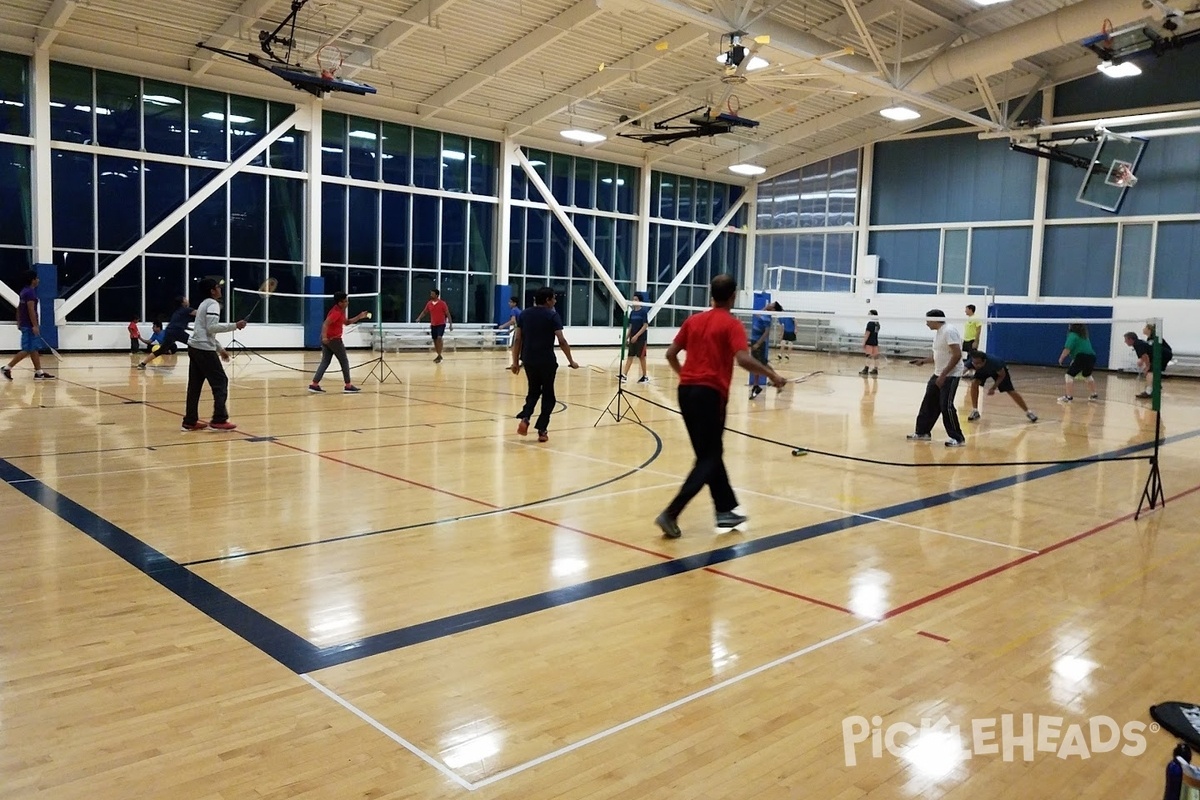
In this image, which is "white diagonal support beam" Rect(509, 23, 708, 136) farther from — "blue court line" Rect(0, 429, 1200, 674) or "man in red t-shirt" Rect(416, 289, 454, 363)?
"blue court line" Rect(0, 429, 1200, 674)

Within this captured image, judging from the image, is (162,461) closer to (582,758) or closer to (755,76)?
(582,758)

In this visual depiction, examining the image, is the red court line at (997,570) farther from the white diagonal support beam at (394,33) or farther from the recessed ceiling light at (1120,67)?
the white diagonal support beam at (394,33)

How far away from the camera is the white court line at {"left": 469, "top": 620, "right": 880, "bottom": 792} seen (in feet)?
10.8

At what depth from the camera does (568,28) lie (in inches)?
824

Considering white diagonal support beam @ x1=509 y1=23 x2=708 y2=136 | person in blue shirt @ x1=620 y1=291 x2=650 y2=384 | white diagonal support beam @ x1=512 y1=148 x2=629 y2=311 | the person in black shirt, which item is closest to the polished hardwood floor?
the person in black shirt

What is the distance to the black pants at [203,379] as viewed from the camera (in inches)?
415

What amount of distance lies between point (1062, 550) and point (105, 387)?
47.0 feet

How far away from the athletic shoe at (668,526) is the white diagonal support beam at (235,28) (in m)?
16.5

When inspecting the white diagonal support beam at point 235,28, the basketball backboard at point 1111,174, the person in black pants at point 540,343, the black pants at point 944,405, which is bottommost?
the black pants at point 944,405

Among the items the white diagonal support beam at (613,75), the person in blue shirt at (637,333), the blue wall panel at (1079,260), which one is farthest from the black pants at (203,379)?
the blue wall panel at (1079,260)

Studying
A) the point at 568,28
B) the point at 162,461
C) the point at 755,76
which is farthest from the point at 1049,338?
the point at 162,461

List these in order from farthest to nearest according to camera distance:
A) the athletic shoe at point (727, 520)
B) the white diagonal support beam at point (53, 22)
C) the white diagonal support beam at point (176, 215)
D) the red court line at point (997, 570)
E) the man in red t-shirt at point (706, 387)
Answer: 1. the white diagonal support beam at point (176, 215)
2. the white diagonal support beam at point (53, 22)
3. the athletic shoe at point (727, 520)
4. the man in red t-shirt at point (706, 387)
5. the red court line at point (997, 570)

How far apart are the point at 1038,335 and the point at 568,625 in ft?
93.5

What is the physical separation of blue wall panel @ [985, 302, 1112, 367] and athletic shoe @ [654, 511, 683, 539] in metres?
24.5
